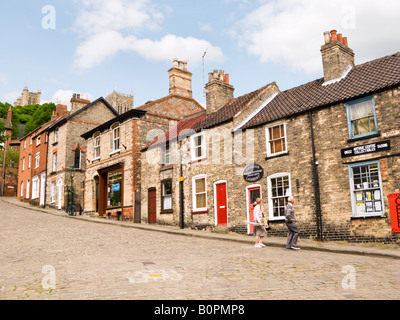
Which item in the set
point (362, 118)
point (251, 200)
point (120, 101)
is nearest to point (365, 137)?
point (362, 118)

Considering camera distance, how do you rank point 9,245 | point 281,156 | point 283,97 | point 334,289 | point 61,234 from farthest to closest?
point 283,97, point 281,156, point 61,234, point 9,245, point 334,289

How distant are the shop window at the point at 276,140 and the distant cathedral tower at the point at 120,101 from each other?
92.0 metres

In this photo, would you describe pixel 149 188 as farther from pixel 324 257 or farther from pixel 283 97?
pixel 324 257

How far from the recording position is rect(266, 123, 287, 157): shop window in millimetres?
16891

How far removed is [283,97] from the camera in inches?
779

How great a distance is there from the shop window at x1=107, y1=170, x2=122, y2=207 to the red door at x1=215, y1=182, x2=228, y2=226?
9318 mm

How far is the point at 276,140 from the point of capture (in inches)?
678

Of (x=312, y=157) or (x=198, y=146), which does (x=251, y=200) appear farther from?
(x=198, y=146)

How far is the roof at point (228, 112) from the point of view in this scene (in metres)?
19.6

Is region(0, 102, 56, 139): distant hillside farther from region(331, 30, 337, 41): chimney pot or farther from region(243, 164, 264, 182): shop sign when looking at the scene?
region(331, 30, 337, 41): chimney pot

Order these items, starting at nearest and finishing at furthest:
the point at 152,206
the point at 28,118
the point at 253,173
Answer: the point at 253,173 → the point at 152,206 → the point at 28,118

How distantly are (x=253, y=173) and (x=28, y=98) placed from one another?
12892 centimetres
